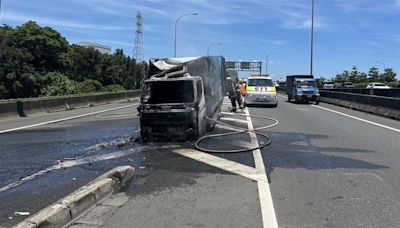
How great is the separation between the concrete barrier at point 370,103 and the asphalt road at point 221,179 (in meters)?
7.88

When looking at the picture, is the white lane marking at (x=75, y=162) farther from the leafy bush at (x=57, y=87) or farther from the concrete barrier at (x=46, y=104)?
the leafy bush at (x=57, y=87)

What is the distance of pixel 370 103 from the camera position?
25.6 m

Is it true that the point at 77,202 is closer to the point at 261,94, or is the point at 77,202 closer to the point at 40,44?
the point at 261,94

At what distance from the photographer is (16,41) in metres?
84.3

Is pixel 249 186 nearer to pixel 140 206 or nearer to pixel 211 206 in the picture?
pixel 211 206

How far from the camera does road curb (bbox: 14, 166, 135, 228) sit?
17.9 feet

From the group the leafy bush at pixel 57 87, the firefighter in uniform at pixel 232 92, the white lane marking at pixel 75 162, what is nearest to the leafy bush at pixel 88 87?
the leafy bush at pixel 57 87

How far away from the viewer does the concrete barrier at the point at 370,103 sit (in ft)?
71.0

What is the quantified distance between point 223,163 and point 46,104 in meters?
17.8

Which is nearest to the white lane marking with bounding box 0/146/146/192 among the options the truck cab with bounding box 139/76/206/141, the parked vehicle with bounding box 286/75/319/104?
the truck cab with bounding box 139/76/206/141

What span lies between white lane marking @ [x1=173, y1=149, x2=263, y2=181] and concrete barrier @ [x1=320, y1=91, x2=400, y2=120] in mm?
13108

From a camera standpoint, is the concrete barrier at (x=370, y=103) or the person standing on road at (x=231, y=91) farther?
the person standing on road at (x=231, y=91)

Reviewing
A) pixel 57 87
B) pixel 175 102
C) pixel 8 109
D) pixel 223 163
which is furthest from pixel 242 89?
pixel 57 87

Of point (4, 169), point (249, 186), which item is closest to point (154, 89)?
point (4, 169)
